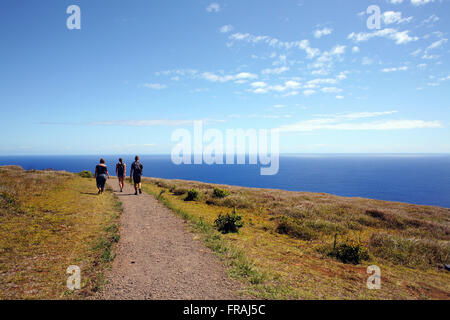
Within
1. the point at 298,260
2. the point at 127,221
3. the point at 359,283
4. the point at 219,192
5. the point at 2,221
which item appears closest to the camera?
the point at 359,283

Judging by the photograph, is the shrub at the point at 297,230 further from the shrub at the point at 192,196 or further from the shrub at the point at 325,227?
the shrub at the point at 192,196

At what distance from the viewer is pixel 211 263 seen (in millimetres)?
5844

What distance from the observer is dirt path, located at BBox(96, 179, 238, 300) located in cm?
434

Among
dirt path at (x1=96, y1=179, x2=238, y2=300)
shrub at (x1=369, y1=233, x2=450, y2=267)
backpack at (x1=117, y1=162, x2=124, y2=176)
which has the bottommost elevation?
shrub at (x1=369, y1=233, x2=450, y2=267)

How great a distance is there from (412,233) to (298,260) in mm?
9295

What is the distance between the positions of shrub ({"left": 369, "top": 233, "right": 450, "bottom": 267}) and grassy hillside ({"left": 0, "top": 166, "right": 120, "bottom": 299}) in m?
9.93

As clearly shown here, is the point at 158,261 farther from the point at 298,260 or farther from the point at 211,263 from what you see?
the point at 298,260

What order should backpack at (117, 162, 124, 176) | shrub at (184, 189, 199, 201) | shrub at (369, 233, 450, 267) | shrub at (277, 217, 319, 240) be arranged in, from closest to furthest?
shrub at (369, 233, 450, 267) < shrub at (277, 217, 319, 240) < shrub at (184, 189, 199, 201) < backpack at (117, 162, 124, 176)

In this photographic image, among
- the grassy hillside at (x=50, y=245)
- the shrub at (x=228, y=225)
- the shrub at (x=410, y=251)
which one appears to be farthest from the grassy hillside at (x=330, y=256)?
the grassy hillside at (x=50, y=245)

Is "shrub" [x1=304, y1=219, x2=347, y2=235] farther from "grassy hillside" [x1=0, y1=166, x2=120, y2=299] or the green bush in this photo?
"grassy hillside" [x1=0, y1=166, x2=120, y2=299]

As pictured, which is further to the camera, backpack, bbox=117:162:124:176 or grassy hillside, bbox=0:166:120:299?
backpack, bbox=117:162:124:176

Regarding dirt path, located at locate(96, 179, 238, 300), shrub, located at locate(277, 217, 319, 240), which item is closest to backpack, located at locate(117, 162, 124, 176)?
dirt path, located at locate(96, 179, 238, 300)

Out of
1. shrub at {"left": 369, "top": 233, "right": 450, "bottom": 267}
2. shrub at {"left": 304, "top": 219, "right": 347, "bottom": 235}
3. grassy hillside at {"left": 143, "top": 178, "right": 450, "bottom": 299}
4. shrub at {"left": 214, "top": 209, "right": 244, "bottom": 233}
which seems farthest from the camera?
shrub at {"left": 304, "top": 219, "right": 347, "bottom": 235}
